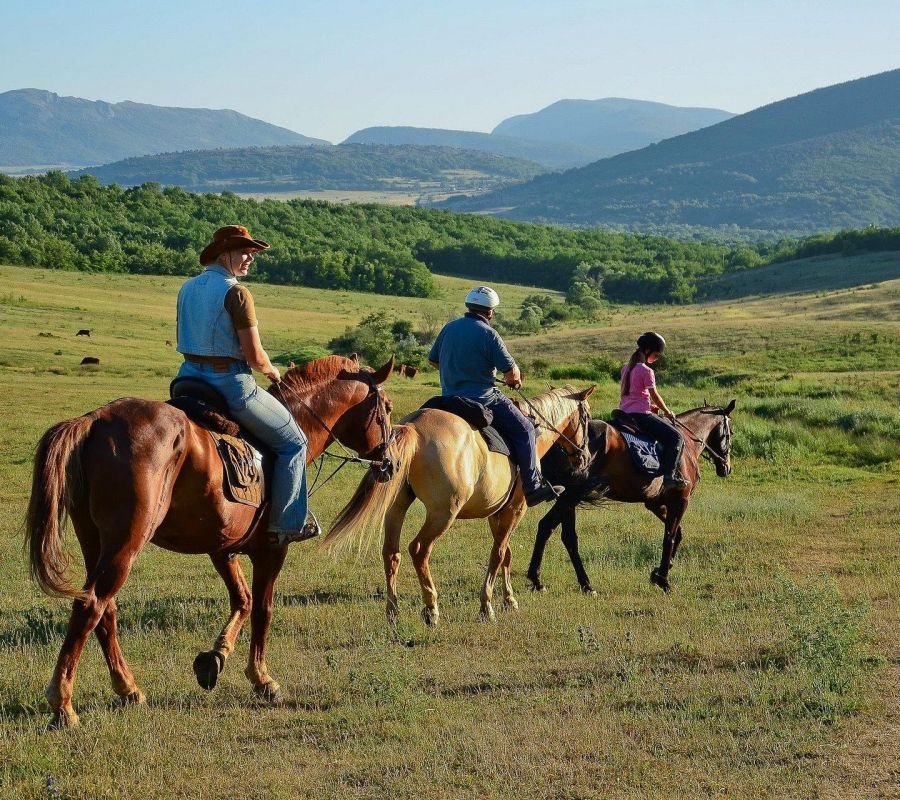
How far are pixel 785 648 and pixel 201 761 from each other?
439cm

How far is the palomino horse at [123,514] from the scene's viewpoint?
644cm

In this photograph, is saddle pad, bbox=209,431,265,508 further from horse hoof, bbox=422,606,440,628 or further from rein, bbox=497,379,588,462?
rein, bbox=497,379,588,462

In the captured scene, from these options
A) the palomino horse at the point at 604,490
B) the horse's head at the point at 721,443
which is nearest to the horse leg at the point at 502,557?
the palomino horse at the point at 604,490

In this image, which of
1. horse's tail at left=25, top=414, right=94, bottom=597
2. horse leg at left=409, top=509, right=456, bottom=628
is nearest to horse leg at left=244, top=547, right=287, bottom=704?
horse's tail at left=25, top=414, right=94, bottom=597

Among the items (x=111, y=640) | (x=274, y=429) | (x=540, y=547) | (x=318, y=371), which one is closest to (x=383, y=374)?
(x=318, y=371)

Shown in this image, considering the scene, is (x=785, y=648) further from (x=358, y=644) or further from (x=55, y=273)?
(x=55, y=273)

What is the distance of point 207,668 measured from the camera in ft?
23.9

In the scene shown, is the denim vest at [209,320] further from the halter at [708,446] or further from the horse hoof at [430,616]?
the halter at [708,446]

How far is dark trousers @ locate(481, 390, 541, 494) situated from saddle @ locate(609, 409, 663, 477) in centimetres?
156

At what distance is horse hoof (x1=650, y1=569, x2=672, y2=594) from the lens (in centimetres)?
1130

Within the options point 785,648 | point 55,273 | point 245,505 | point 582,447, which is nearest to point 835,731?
point 785,648

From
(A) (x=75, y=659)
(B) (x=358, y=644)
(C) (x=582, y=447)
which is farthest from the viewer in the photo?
(C) (x=582, y=447)

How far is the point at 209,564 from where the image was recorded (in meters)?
12.6

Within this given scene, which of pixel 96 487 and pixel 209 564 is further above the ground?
pixel 96 487
